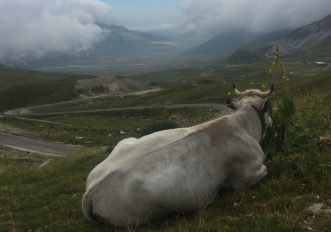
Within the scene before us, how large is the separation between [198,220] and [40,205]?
7101 millimetres

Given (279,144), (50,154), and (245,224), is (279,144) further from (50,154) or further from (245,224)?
(50,154)

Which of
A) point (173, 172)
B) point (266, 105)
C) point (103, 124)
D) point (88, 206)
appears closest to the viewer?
point (173, 172)

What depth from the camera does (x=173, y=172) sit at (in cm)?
1066

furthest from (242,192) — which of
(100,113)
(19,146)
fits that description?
(100,113)

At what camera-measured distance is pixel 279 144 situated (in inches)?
535

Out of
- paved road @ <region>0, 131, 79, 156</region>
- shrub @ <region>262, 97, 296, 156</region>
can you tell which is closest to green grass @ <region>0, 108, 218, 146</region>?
paved road @ <region>0, 131, 79, 156</region>

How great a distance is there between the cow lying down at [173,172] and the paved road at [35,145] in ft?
178

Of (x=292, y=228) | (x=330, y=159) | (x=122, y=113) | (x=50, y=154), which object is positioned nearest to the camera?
(x=292, y=228)

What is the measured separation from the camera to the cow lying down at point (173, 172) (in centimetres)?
1042

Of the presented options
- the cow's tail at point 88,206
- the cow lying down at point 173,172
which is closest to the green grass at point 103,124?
the cow lying down at point 173,172

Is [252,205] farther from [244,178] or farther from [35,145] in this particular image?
[35,145]

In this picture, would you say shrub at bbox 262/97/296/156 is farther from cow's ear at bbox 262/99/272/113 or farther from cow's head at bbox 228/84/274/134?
cow's ear at bbox 262/99/272/113

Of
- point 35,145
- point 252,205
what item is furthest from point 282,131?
point 35,145

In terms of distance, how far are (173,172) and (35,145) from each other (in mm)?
68379
